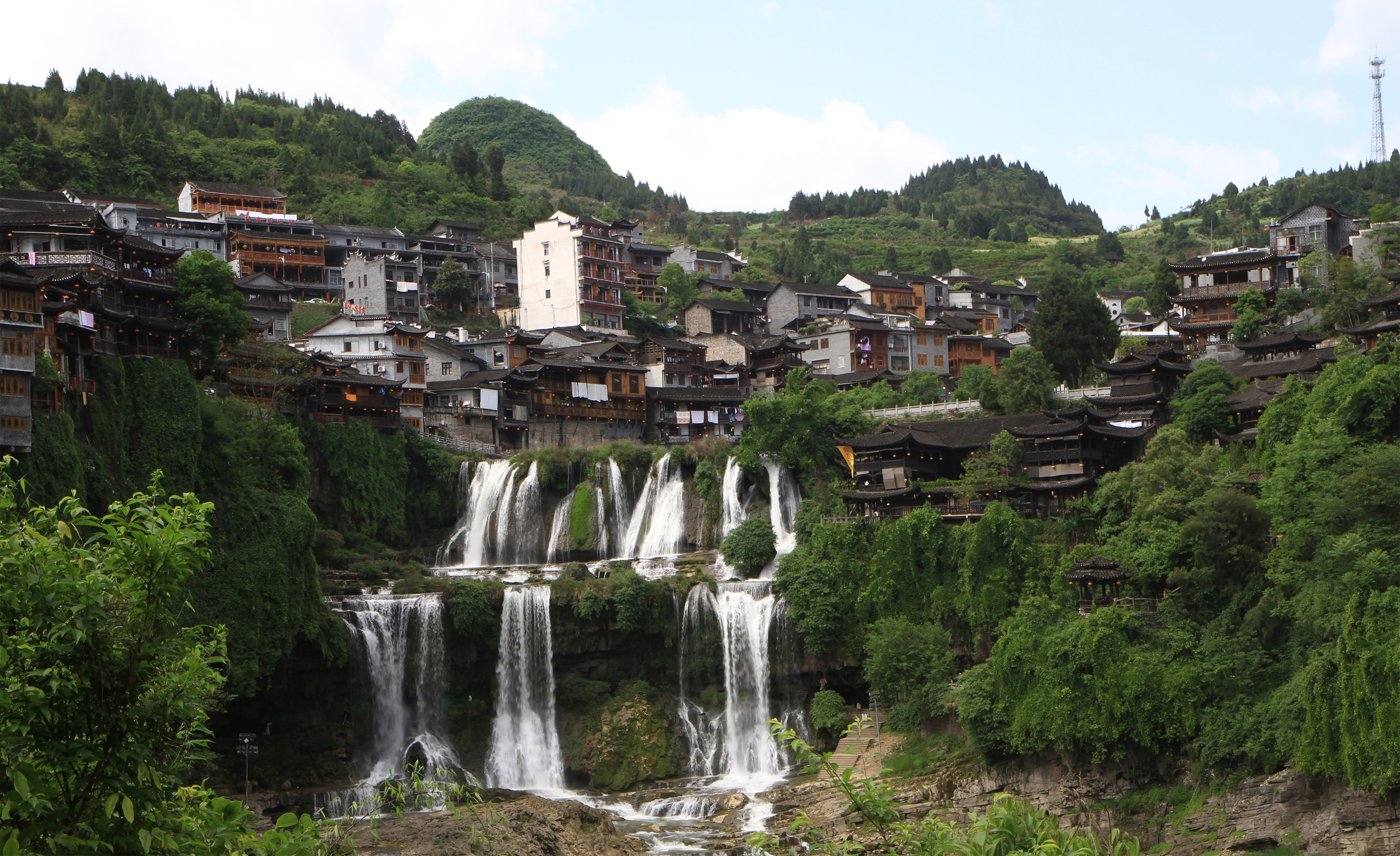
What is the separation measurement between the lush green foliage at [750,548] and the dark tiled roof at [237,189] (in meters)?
70.2

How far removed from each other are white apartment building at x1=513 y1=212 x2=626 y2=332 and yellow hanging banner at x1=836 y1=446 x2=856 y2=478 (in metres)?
41.8

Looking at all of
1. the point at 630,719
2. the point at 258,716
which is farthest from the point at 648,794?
the point at 258,716

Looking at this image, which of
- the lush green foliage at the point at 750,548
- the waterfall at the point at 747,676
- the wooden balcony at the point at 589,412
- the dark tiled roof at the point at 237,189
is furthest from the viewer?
the dark tiled roof at the point at 237,189

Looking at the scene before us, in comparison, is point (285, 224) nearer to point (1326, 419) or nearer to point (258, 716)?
point (258, 716)

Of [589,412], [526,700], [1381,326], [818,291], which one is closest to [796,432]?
[589,412]

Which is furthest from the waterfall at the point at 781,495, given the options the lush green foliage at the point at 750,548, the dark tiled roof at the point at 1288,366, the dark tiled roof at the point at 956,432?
the dark tiled roof at the point at 1288,366

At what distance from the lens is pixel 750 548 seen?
71.8m

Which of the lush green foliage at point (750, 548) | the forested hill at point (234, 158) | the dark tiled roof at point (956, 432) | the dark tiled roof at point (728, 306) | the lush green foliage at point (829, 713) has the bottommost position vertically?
the lush green foliage at point (829, 713)

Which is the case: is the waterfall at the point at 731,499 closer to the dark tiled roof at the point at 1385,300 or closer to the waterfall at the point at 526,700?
the waterfall at the point at 526,700

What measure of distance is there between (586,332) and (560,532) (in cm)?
2855

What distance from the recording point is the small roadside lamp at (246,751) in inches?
2231

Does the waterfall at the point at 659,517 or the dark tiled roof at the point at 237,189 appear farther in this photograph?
the dark tiled roof at the point at 237,189

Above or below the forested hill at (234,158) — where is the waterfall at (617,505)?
below

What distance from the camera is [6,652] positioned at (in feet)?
37.9
